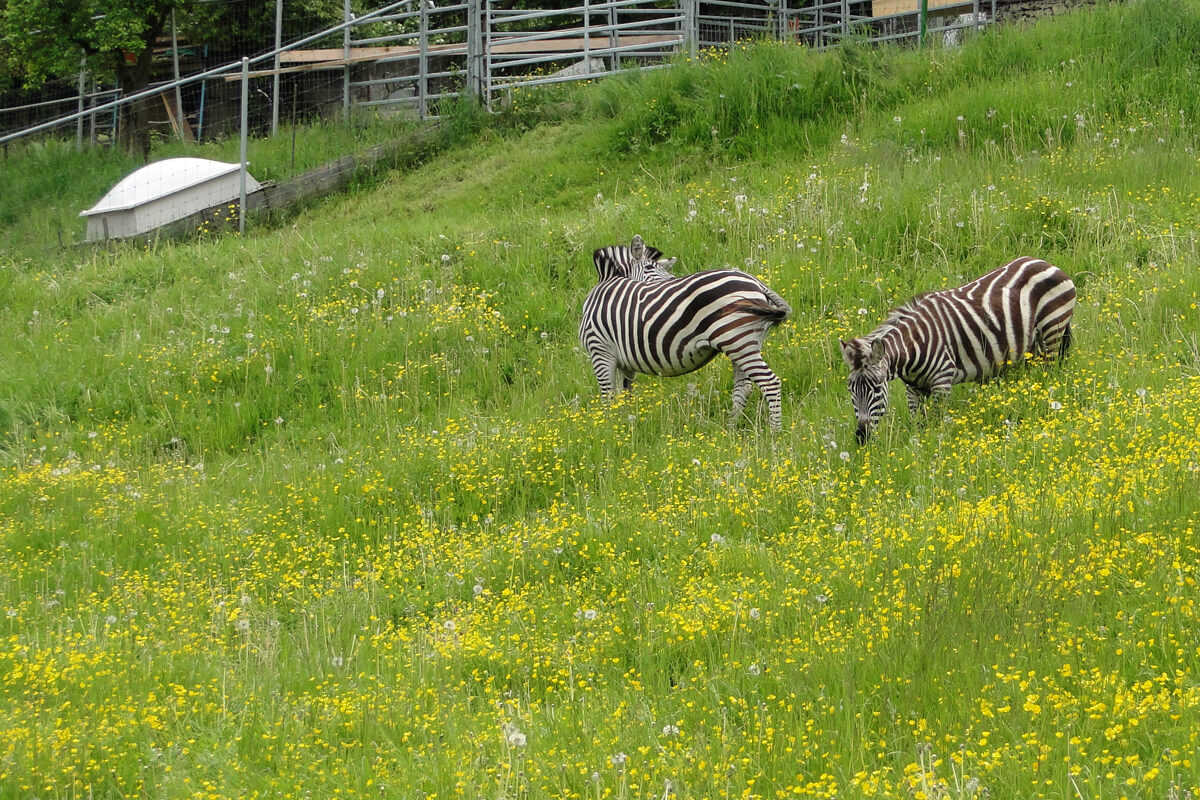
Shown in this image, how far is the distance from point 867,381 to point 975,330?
1.11m

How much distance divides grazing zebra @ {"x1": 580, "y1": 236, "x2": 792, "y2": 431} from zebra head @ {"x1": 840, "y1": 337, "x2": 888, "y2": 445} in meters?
0.83

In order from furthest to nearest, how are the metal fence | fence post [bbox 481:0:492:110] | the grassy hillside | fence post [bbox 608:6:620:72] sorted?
fence post [bbox 608:6:620:72] → the metal fence → fence post [bbox 481:0:492:110] → the grassy hillside

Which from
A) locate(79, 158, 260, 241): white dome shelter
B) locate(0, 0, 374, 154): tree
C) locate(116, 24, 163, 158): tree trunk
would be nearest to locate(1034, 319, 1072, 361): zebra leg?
locate(79, 158, 260, 241): white dome shelter

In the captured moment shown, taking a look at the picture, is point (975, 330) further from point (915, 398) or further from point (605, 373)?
point (605, 373)

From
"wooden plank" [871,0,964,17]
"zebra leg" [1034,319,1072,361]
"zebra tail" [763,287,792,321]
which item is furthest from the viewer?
"wooden plank" [871,0,964,17]

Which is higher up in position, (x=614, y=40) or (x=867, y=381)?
(x=614, y=40)

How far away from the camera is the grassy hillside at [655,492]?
4.76 metres

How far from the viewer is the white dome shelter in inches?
776

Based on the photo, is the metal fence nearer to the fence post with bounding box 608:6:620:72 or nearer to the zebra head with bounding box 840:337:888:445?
the fence post with bounding box 608:6:620:72

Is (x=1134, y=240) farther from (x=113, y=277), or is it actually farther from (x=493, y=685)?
(x=113, y=277)

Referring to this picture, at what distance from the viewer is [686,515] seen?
7.52m

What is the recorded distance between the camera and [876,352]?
8.30 m

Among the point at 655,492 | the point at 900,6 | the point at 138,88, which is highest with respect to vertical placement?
the point at 900,6

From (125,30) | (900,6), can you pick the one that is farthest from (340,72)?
(900,6)
